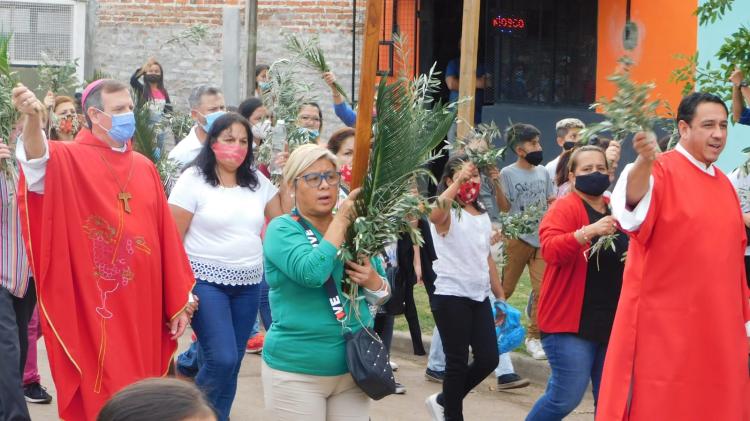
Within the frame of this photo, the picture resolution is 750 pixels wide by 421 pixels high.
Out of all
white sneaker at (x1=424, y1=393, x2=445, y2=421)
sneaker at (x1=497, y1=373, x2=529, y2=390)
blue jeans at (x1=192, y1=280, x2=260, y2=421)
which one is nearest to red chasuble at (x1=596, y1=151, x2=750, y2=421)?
white sneaker at (x1=424, y1=393, x2=445, y2=421)

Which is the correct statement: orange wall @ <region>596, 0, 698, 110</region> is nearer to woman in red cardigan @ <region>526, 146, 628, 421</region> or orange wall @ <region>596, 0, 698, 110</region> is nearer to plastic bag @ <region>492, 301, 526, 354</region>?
plastic bag @ <region>492, 301, 526, 354</region>

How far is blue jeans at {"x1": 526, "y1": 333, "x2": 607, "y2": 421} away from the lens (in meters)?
6.94

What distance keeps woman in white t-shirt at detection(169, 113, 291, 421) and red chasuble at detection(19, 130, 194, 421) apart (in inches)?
15.3

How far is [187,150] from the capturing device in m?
8.89

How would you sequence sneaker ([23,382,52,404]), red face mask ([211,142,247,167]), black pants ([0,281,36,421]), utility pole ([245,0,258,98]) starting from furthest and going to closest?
utility pole ([245,0,258,98]), sneaker ([23,382,52,404]), red face mask ([211,142,247,167]), black pants ([0,281,36,421])

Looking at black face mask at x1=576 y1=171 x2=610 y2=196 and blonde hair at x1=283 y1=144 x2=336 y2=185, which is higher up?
blonde hair at x1=283 y1=144 x2=336 y2=185

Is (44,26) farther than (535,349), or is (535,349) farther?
(44,26)

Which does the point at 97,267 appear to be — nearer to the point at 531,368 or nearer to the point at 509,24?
the point at 531,368

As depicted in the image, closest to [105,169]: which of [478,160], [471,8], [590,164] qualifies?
[478,160]

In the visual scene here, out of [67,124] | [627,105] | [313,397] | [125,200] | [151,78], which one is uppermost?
[151,78]

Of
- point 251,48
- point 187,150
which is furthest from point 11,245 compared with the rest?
point 251,48

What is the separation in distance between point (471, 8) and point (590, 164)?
16.3 ft

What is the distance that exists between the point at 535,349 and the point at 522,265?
2.77 ft

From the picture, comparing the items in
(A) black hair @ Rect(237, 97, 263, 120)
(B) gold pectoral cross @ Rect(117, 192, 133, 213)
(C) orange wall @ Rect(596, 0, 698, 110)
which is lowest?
(B) gold pectoral cross @ Rect(117, 192, 133, 213)
